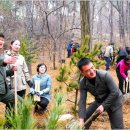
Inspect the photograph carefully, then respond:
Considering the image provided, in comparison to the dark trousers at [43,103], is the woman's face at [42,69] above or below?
above

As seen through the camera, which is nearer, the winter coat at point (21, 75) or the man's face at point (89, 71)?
the man's face at point (89, 71)

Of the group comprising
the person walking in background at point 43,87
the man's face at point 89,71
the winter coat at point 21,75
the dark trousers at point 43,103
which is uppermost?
the man's face at point 89,71

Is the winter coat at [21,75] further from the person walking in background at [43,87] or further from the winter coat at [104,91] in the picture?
the winter coat at [104,91]

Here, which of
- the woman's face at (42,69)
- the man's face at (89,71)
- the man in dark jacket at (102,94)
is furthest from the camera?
the woman's face at (42,69)

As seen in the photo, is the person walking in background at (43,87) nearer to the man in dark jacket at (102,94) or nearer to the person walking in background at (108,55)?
the man in dark jacket at (102,94)

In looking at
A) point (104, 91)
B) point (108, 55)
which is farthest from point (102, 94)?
point (108, 55)

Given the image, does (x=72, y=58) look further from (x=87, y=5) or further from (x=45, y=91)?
(x=87, y=5)

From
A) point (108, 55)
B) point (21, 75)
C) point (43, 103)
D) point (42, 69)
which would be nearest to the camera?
point (21, 75)

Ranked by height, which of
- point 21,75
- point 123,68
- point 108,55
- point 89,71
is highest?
point 89,71

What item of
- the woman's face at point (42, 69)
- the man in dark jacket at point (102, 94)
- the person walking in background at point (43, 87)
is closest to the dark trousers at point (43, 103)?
the person walking in background at point (43, 87)

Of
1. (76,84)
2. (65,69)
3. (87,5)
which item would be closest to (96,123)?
(76,84)

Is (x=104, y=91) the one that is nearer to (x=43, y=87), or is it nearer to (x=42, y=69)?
(x=42, y=69)

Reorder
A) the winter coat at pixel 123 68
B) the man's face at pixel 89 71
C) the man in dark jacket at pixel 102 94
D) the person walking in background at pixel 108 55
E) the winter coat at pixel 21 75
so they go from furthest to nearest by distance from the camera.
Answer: the person walking in background at pixel 108 55 < the winter coat at pixel 123 68 < the winter coat at pixel 21 75 < the man in dark jacket at pixel 102 94 < the man's face at pixel 89 71

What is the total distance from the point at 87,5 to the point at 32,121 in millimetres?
7207
